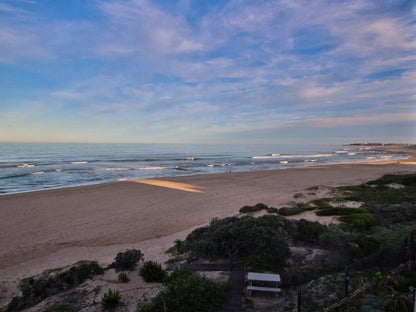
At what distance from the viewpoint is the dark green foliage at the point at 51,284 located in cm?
633

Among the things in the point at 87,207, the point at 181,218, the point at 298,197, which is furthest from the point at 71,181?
the point at 298,197

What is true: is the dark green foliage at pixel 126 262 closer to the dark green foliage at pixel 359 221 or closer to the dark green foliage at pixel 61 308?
the dark green foliage at pixel 61 308

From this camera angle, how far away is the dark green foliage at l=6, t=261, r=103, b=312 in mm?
6328

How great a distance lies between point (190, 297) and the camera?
5516mm

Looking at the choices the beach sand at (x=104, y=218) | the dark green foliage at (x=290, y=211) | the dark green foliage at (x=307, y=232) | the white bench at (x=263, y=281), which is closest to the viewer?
the white bench at (x=263, y=281)

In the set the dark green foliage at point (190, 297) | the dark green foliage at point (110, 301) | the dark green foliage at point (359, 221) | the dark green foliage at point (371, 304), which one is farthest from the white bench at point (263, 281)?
the dark green foliage at point (359, 221)

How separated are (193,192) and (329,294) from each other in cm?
1708

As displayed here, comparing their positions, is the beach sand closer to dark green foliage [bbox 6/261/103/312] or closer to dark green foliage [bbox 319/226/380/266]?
dark green foliage [bbox 6/261/103/312]

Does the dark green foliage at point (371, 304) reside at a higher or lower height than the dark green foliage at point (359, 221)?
higher

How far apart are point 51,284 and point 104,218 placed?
28.1 ft

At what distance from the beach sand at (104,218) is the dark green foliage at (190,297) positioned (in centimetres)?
350

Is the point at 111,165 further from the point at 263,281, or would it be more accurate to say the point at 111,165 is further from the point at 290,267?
the point at 263,281

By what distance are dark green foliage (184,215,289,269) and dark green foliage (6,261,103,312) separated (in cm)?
316

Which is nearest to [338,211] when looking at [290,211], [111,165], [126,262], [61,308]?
[290,211]
